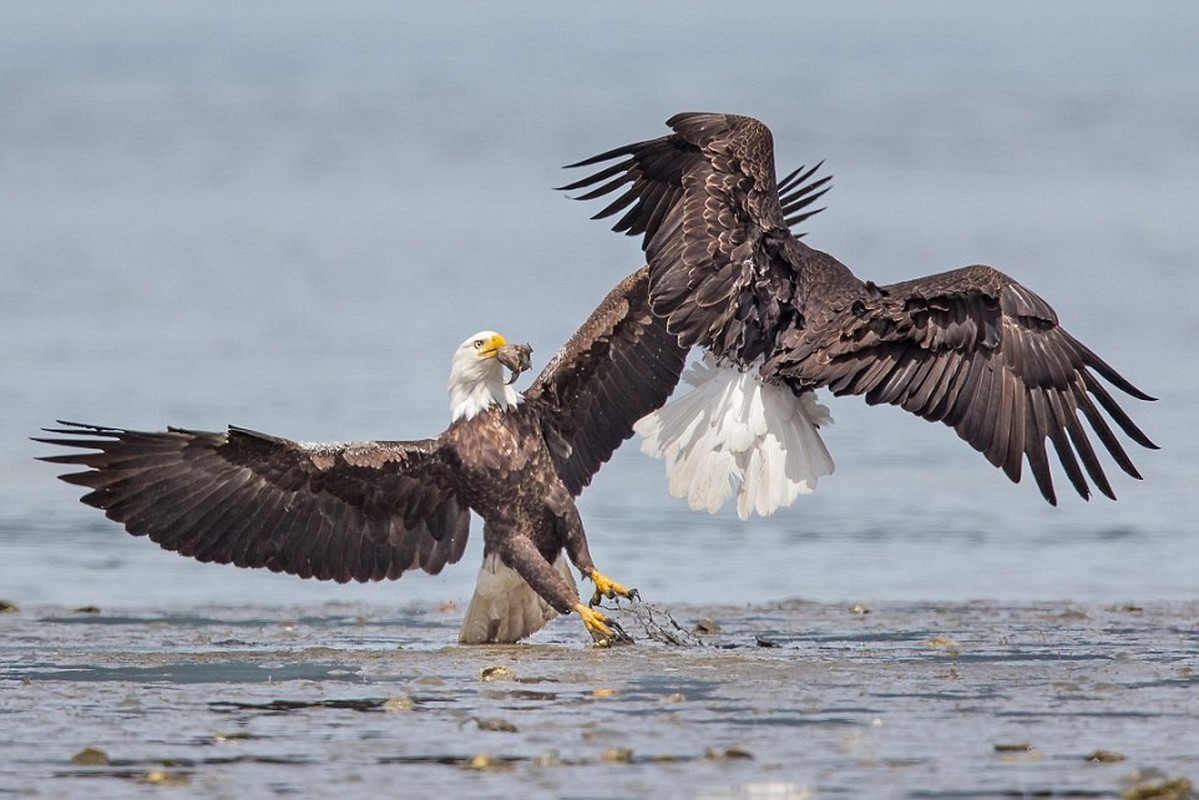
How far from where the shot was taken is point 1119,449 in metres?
6.97

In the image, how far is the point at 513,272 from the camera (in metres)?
18.5

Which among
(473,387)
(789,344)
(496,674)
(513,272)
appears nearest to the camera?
(496,674)

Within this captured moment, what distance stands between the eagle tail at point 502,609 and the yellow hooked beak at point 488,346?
0.66m

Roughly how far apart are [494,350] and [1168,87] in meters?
39.1

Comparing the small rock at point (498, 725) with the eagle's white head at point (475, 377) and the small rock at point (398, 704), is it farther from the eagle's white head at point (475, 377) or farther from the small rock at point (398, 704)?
the eagle's white head at point (475, 377)

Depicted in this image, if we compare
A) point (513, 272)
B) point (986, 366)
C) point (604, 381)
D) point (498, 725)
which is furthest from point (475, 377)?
point (513, 272)

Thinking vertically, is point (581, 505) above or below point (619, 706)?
above

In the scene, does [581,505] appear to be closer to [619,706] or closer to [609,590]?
[609,590]

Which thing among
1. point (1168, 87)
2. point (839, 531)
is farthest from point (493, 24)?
point (839, 531)

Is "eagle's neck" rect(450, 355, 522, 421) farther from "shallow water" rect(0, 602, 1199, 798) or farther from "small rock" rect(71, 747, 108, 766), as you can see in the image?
"small rock" rect(71, 747, 108, 766)

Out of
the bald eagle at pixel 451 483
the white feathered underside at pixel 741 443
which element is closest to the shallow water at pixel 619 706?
the bald eagle at pixel 451 483

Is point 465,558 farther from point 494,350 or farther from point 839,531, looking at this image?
point 494,350

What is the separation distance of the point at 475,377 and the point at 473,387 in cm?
3

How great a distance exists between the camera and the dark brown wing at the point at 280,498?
23.5 feet
